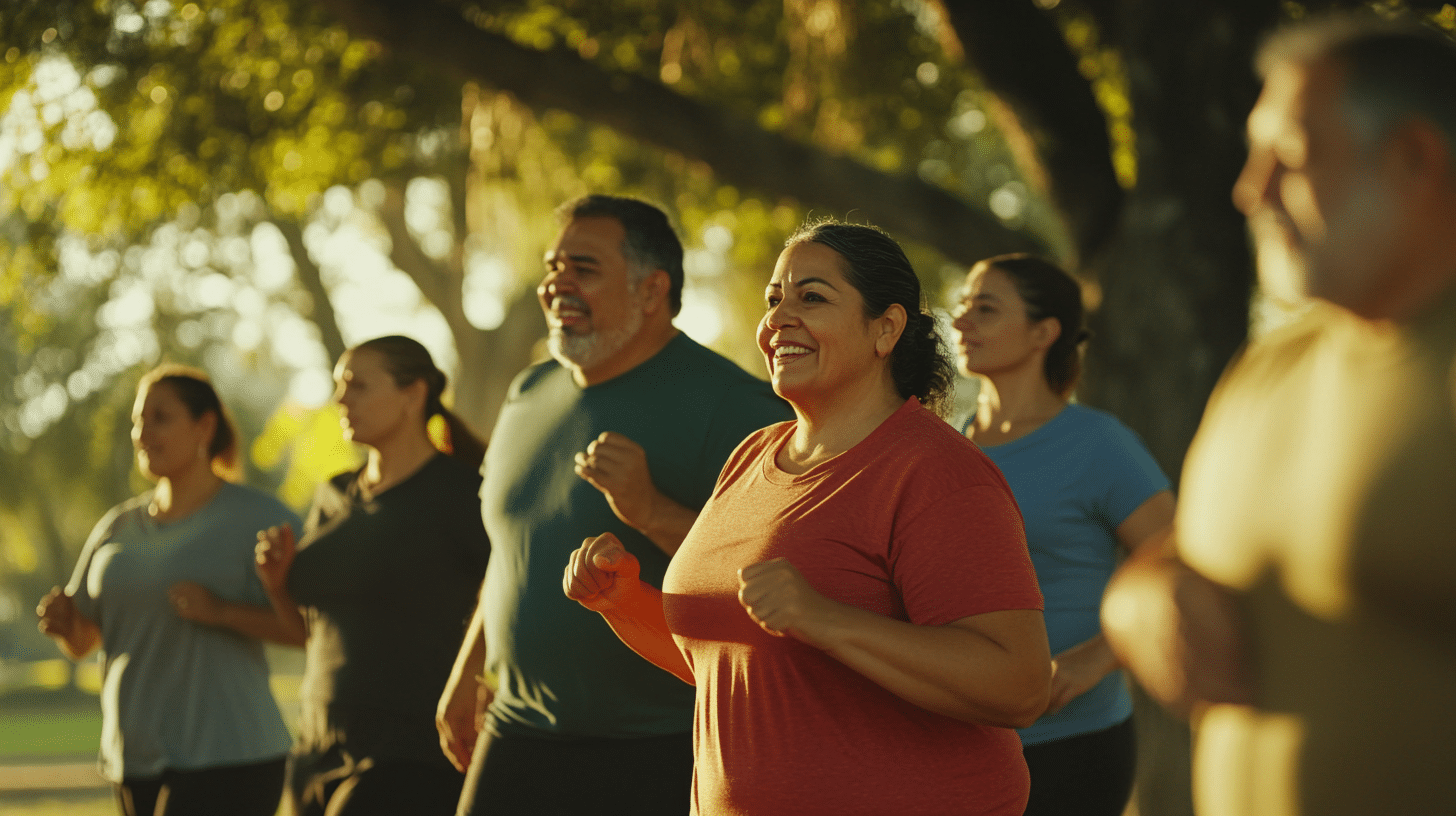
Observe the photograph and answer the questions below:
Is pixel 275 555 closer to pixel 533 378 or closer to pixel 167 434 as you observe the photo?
pixel 167 434

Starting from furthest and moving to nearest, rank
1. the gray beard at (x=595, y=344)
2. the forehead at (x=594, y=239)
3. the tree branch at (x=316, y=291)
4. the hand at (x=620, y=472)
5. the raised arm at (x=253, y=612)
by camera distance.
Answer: the tree branch at (x=316, y=291), the raised arm at (x=253, y=612), the forehead at (x=594, y=239), the gray beard at (x=595, y=344), the hand at (x=620, y=472)

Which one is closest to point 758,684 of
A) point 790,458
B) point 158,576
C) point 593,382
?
point 790,458

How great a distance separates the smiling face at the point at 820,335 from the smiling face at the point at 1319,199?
100 centimetres

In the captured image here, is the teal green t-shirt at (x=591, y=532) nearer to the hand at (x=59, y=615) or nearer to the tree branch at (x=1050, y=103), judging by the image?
the hand at (x=59, y=615)

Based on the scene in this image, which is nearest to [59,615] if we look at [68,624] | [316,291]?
[68,624]

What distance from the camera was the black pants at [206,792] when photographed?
469cm

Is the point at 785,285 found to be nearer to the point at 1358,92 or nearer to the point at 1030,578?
the point at 1030,578

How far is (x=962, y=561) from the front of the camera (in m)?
2.18

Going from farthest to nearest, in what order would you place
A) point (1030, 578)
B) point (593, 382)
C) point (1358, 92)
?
point (593, 382), point (1030, 578), point (1358, 92)

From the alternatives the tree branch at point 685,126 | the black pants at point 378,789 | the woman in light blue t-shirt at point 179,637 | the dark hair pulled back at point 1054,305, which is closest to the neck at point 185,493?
the woman in light blue t-shirt at point 179,637

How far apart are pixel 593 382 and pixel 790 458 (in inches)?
47.0

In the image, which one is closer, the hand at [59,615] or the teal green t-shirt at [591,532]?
the teal green t-shirt at [591,532]

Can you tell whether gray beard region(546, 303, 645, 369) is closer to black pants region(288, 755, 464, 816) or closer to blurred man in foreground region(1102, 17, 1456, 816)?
black pants region(288, 755, 464, 816)

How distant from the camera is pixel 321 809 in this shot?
4.09m
